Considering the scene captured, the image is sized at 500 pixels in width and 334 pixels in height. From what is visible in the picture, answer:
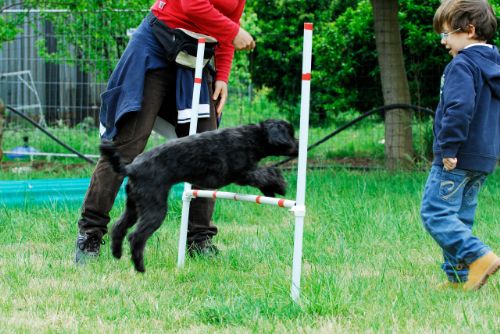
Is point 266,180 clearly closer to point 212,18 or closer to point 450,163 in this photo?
point 450,163

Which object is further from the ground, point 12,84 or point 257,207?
point 12,84

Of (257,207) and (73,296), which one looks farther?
(257,207)

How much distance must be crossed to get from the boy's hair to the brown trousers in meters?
1.51

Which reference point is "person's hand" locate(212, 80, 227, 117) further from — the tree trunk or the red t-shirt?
the tree trunk

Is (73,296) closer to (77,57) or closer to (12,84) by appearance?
(77,57)

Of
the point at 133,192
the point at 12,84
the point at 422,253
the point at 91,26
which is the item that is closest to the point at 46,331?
the point at 133,192

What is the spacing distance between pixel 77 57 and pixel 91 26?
726 millimetres

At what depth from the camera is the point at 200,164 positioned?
3633mm

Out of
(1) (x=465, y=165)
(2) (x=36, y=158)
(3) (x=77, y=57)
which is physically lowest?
(2) (x=36, y=158)

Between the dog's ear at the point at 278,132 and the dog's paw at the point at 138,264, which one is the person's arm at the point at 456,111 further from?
the dog's paw at the point at 138,264

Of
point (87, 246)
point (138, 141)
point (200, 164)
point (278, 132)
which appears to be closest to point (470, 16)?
point (278, 132)

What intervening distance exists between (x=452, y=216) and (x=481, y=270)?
0.28m

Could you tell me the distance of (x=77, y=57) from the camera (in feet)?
34.5

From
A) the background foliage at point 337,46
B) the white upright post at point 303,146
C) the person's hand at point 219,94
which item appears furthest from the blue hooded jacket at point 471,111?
the background foliage at point 337,46
